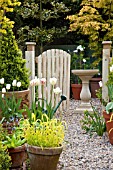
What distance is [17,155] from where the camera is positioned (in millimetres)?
3141

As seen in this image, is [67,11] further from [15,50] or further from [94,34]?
[15,50]

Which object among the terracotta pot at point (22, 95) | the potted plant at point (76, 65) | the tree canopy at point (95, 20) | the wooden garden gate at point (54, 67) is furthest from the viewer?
the potted plant at point (76, 65)

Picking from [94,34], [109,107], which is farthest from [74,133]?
[94,34]

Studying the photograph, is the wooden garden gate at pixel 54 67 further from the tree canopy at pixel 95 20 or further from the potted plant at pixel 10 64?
the tree canopy at pixel 95 20

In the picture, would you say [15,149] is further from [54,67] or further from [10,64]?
[54,67]

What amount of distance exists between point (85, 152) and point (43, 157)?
104 centimetres

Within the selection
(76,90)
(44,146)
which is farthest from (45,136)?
(76,90)

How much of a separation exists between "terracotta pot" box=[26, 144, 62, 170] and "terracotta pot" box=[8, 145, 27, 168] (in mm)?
119

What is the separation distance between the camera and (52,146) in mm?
3006

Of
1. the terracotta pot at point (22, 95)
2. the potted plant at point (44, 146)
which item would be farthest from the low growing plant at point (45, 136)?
the terracotta pot at point (22, 95)

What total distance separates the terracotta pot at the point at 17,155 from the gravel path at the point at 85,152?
0.44m

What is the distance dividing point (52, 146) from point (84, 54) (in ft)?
21.3

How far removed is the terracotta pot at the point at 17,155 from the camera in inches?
122

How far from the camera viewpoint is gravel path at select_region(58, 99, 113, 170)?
3453mm
